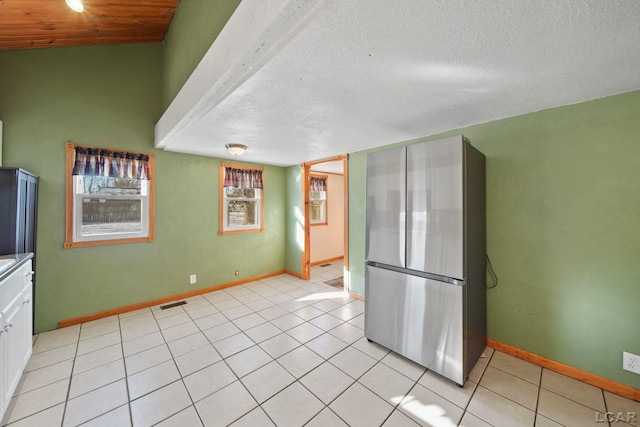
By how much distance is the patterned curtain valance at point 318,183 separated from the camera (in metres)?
5.62

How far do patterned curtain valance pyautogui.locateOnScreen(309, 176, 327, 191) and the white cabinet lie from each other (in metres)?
4.38

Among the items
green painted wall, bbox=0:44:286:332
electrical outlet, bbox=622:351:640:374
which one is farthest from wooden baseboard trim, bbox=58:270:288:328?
electrical outlet, bbox=622:351:640:374

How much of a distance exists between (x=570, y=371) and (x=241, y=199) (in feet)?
14.7

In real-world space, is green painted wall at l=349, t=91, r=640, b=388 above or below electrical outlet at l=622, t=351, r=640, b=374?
above

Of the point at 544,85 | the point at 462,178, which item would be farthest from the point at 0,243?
the point at 544,85

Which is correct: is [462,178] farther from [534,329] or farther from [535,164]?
[534,329]

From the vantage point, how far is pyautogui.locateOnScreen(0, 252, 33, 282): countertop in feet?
5.00

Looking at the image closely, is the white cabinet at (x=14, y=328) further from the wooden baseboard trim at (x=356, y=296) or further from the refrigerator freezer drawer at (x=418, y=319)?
the wooden baseboard trim at (x=356, y=296)

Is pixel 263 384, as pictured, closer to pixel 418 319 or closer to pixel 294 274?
pixel 418 319

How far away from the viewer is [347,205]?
3.76m

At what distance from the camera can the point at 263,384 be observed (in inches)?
75.5

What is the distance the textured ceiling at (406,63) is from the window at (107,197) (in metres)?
1.14

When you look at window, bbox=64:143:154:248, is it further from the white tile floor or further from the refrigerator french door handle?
the refrigerator french door handle

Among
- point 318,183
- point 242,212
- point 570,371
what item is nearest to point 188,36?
point 242,212
